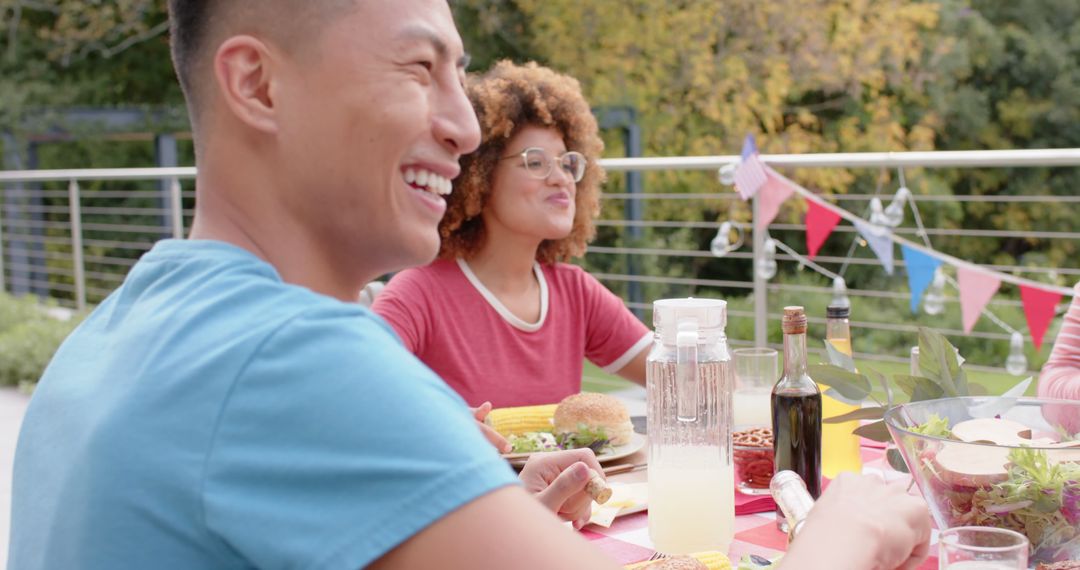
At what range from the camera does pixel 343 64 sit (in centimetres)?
91

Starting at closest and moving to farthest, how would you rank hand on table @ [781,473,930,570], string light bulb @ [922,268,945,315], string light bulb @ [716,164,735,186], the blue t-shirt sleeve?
the blue t-shirt sleeve
hand on table @ [781,473,930,570]
string light bulb @ [716,164,735,186]
string light bulb @ [922,268,945,315]

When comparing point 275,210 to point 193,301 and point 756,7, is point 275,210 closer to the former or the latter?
point 193,301

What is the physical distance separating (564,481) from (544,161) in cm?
142

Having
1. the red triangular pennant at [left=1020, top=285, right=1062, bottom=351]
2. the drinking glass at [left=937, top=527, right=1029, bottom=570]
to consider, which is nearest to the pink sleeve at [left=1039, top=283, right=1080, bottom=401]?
the drinking glass at [left=937, top=527, right=1029, bottom=570]

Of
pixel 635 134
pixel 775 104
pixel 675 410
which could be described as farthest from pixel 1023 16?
pixel 675 410

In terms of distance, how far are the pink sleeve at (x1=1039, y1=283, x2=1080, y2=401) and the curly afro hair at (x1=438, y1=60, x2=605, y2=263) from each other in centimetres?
117

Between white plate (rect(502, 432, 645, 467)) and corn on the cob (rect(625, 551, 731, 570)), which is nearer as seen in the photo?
corn on the cob (rect(625, 551, 731, 570))

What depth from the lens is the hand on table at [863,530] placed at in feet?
2.96

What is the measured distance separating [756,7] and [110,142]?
657 cm

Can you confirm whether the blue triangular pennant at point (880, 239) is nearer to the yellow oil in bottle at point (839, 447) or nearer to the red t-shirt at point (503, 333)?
the red t-shirt at point (503, 333)

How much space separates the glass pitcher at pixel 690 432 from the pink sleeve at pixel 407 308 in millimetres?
1088

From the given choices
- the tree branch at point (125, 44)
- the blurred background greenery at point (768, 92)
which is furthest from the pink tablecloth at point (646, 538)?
the tree branch at point (125, 44)

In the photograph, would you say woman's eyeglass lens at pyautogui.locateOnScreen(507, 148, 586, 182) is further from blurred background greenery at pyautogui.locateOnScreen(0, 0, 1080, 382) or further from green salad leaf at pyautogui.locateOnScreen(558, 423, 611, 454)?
blurred background greenery at pyautogui.locateOnScreen(0, 0, 1080, 382)

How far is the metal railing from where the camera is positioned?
13.5ft
